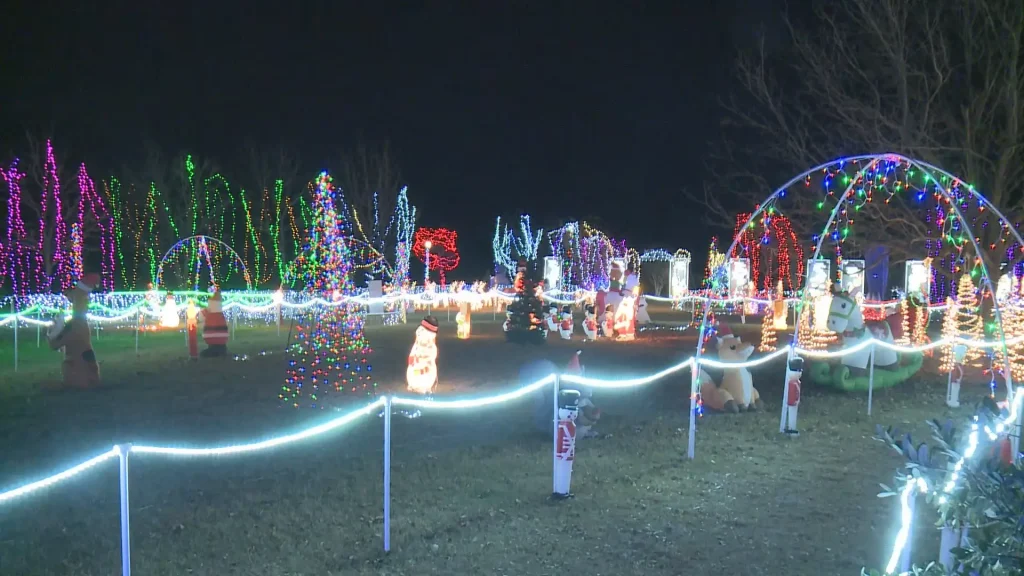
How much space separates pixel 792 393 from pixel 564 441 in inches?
163

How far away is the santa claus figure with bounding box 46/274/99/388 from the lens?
11.7m

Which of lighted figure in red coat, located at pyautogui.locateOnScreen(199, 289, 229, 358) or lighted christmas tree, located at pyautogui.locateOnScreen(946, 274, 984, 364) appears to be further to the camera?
lighted figure in red coat, located at pyautogui.locateOnScreen(199, 289, 229, 358)

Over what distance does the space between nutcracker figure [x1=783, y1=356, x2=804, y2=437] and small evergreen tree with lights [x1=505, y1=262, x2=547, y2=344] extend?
32.5 ft

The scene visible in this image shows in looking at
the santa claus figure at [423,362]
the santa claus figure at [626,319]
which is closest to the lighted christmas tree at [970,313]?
the santa claus figure at [626,319]

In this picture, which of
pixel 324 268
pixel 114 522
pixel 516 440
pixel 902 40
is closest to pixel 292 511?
pixel 114 522

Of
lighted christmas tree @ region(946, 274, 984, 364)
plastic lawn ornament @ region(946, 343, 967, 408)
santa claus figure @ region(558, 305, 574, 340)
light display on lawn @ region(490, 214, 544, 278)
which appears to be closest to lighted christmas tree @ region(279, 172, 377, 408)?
plastic lawn ornament @ region(946, 343, 967, 408)

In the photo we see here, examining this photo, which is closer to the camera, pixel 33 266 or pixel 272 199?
pixel 33 266

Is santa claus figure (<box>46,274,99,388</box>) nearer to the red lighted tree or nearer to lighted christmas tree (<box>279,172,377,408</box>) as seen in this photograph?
lighted christmas tree (<box>279,172,377,408</box>)

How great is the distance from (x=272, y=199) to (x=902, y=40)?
33194mm

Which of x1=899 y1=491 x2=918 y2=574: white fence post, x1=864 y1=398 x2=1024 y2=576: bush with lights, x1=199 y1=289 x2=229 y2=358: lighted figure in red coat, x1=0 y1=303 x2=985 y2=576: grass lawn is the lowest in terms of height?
x1=0 y1=303 x2=985 y2=576: grass lawn

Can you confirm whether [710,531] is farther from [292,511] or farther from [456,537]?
[292,511]

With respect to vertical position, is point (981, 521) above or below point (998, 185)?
below

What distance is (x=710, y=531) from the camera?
5637mm

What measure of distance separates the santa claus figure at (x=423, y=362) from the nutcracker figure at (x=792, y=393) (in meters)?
5.25
